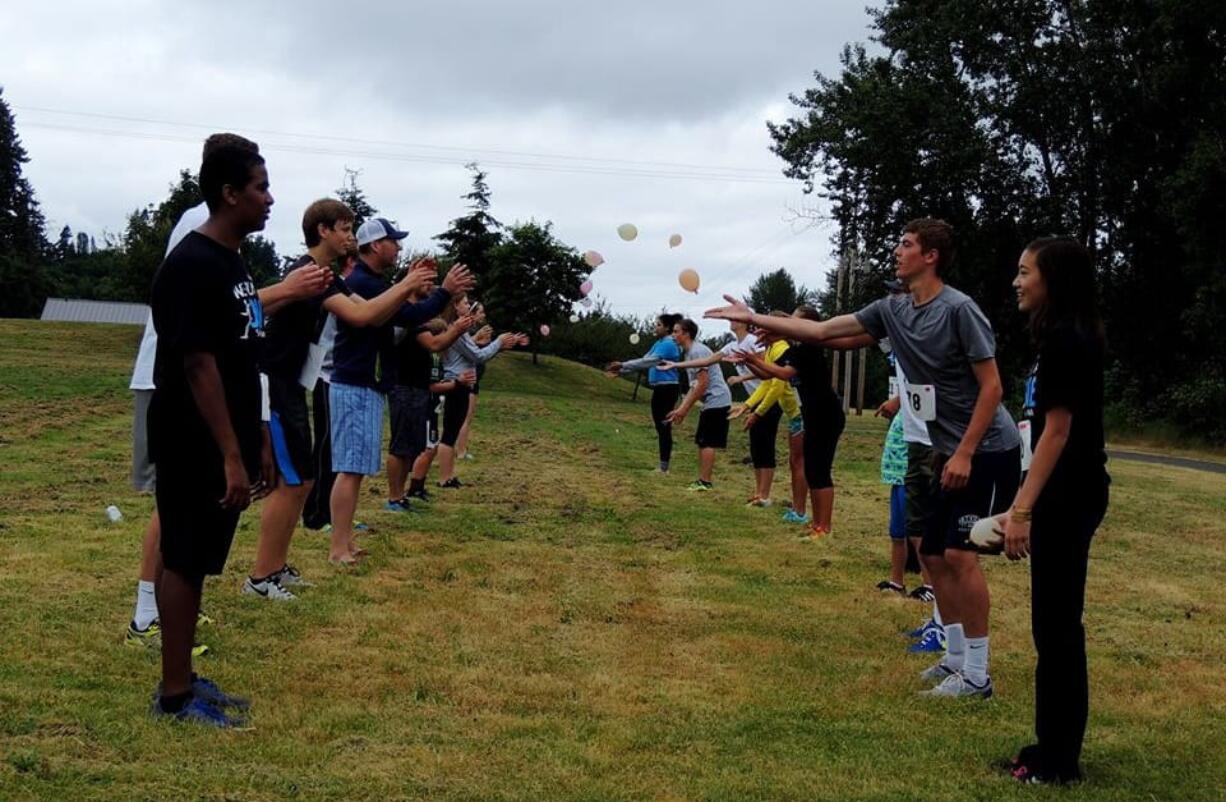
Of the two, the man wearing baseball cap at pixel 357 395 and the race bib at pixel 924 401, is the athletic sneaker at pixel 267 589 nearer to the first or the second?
the man wearing baseball cap at pixel 357 395

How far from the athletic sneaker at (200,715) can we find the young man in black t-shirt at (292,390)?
1.99 metres

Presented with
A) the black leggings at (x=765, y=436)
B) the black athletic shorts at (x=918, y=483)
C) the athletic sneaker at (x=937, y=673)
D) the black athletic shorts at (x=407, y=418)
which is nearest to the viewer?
the athletic sneaker at (x=937, y=673)

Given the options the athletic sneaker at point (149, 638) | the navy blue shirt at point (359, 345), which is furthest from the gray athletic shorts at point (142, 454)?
the navy blue shirt at point (359, 345)

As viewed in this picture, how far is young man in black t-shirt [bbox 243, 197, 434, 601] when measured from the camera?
19.1ft

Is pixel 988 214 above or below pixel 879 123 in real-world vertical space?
below

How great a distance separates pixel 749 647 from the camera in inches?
219

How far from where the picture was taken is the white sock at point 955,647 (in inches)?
201

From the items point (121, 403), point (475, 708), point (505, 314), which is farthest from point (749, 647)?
point (505, 314)

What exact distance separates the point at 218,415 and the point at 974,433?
3.00 m

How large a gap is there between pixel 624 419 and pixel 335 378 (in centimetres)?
1997

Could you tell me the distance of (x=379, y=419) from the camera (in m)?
7.05

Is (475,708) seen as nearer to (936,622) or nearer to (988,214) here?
(936,622)

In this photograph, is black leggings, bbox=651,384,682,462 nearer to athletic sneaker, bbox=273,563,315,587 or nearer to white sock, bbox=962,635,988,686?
athletic sneaker, bbox=273,563,315,587

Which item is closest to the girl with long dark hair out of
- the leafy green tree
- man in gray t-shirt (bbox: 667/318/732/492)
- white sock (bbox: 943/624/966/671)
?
white sock (bbox: 943/624/966/671)
